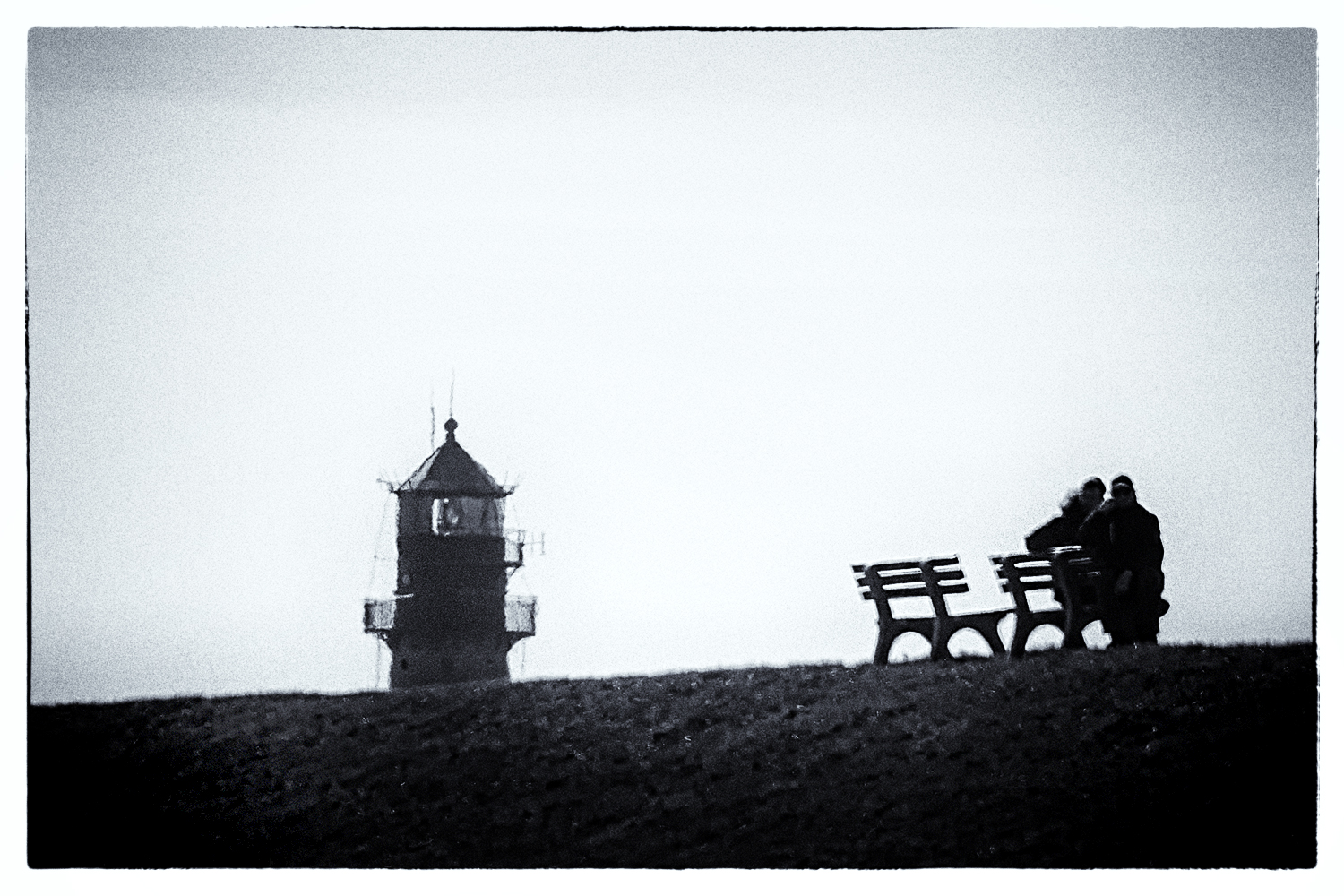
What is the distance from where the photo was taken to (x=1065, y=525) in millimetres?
11250

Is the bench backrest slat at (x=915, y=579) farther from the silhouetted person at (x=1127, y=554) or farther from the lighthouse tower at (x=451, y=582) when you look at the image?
the lighthouse tower at (x=451, y=582)

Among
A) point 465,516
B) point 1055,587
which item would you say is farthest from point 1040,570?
point 465,516

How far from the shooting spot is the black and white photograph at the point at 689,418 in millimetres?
10664

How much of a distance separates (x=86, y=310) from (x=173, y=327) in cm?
47

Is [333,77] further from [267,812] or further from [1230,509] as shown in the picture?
[1230,509]

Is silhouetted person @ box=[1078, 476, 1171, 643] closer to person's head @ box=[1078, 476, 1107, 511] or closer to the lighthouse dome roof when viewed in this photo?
person's head @ box=[1078, 476, 1107, 511]

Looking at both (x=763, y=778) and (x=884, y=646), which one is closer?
(x=763, y=778)

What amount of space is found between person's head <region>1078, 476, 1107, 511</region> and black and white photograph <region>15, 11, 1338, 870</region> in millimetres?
43

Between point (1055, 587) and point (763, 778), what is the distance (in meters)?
2.04

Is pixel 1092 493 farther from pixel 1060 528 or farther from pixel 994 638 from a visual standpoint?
pixel 994 638

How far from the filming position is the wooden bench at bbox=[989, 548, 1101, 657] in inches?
440

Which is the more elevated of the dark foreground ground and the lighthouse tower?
the lighthouse tower

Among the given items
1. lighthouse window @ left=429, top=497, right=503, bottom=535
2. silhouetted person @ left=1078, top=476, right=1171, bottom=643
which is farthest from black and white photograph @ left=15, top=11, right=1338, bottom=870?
lighthouse window @ left=429, top=497, right=503, bottom=535

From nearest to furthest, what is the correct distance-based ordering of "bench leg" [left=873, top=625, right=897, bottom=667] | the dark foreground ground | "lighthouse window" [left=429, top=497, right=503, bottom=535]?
the dark foreground ground, "bench leg" [left=873, top=625, right=897, bottom=667], "lighthouse window" [left=429, top=497, right=503, bottom=535]
